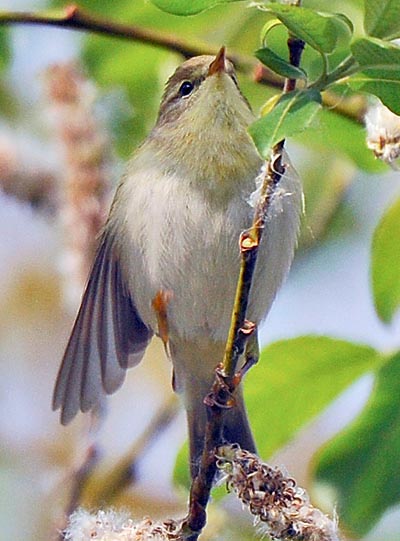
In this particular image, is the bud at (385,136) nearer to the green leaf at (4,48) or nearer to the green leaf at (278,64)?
the green leaf at (278,64)

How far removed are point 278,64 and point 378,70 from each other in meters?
0.12

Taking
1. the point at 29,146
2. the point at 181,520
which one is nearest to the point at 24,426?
the point at 29,146

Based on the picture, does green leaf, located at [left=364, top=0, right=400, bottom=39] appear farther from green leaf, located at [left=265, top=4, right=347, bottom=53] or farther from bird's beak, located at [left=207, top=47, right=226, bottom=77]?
bird's beak, located at [left=207, top=47, right=226, bottom=77]

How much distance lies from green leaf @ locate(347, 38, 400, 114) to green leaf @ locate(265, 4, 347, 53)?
1.6 inches

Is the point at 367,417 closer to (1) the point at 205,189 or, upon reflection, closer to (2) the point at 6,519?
(1) the point at 205,189

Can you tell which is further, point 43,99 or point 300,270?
point 300,270

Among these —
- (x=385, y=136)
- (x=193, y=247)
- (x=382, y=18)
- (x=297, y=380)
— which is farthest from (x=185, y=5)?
(x=297, y=380)

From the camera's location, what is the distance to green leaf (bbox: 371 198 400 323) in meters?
2.15

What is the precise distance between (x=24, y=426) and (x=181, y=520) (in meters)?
2.44

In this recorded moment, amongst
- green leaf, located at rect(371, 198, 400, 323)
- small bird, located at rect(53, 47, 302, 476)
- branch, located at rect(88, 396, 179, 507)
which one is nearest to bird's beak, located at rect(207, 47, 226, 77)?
small bird, located at rect(53, 47, 302, 476)

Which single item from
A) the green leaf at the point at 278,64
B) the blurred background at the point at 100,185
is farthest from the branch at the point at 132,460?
the green leaf at the point at 278,64

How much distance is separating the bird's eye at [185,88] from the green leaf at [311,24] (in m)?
1.10

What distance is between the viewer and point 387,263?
2.18 m

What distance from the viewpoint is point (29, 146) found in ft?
10.3
